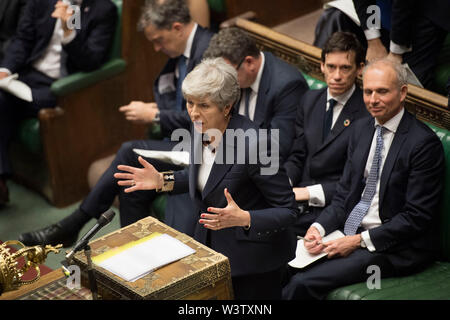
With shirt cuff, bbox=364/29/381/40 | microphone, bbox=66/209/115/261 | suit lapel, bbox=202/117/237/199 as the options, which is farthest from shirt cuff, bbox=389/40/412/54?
microphone, bbox=66/209/115/261

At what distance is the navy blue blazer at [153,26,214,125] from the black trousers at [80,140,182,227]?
136 mm

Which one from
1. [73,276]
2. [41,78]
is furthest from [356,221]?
[41,78]

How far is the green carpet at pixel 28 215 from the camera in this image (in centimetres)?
417

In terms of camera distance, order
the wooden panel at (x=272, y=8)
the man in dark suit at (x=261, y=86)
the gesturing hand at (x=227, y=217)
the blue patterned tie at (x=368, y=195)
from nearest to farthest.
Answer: the gesturing hand at (x=227, y=217), the blue patterned tie at (x=368, y=195), the man in dark suit at (x=261, y=86), the wooden panel at (x=272, y=8)

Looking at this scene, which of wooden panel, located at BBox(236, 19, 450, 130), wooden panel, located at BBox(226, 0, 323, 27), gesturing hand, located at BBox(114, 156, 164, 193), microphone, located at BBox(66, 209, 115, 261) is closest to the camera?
microphone, located at BBox(66, 209, 115, 261)

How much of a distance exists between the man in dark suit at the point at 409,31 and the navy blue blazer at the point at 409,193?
0.61 meters

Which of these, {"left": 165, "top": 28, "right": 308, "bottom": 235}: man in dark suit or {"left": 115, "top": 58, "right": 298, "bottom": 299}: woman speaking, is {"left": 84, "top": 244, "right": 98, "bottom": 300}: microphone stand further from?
{"left": 165, "top": 28, "right": 308, "bottom": 235}: man in dark suit

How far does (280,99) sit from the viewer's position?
142 inches

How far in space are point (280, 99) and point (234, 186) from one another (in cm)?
96

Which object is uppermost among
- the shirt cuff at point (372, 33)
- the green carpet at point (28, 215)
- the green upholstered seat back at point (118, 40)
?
the shirt cuff at point (372, 33)

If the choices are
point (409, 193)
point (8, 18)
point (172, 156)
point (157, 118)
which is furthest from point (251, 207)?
point (8, 18)

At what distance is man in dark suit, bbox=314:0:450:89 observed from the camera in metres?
3.48

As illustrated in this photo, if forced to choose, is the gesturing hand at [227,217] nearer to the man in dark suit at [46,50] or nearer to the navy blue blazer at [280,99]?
the navy blue blazer at [280,99]

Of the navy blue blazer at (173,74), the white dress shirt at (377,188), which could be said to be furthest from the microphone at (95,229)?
the navy blue blazer at (173,74)
